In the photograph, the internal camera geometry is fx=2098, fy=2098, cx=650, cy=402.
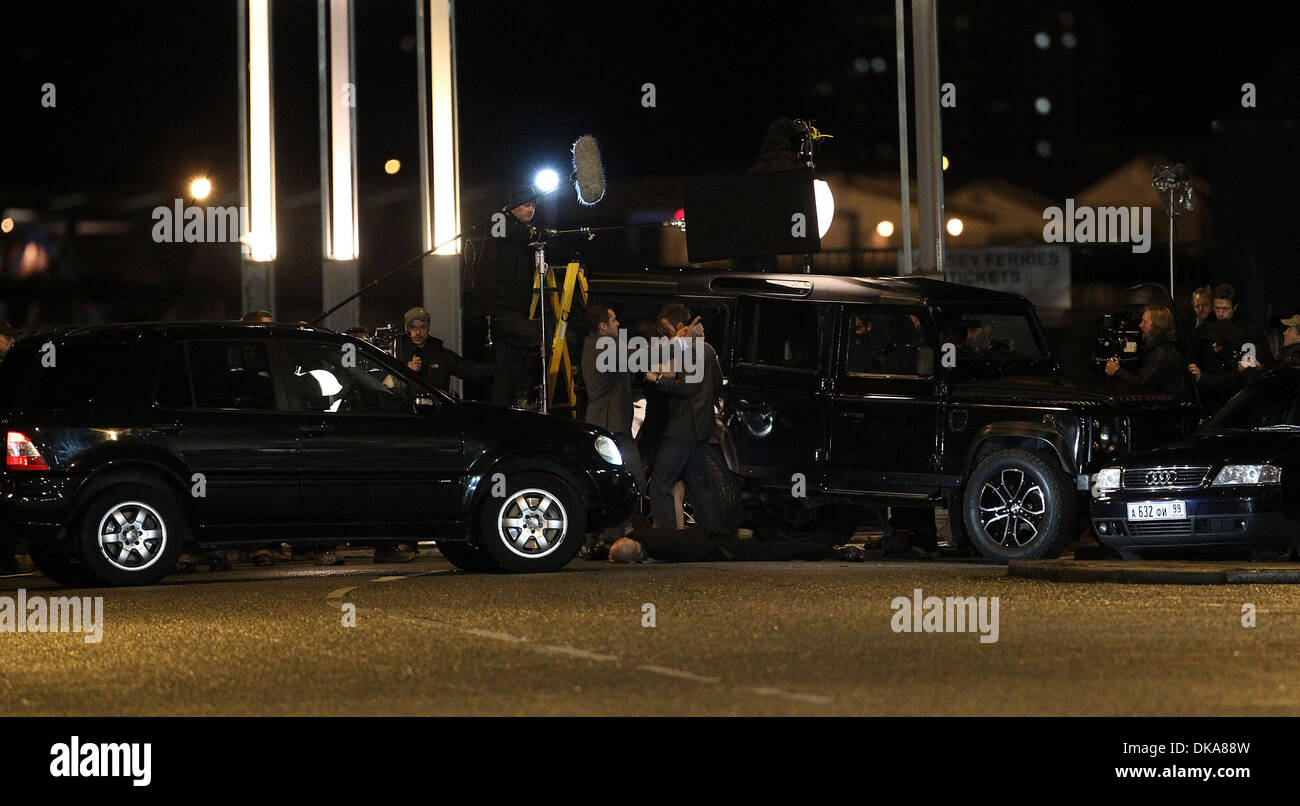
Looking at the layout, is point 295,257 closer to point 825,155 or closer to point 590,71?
point 590,71

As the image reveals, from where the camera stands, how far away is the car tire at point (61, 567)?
1452cm

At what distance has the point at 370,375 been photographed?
15.3m

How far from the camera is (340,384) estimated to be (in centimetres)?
1515

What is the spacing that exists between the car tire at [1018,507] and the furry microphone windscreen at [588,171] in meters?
4.41

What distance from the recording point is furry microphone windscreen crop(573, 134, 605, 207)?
60.6 feet

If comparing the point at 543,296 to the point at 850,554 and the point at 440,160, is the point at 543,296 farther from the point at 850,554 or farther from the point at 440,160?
the point at 440,160

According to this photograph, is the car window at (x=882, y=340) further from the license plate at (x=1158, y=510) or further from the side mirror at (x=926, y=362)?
the license plate at (x=1158, y=510)

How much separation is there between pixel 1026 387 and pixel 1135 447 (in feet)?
3.13

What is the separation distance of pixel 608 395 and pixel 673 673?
26.2 ft

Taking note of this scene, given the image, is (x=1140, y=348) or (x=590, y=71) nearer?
(x=1140, y=348)

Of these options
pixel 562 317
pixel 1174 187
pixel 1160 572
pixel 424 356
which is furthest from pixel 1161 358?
pixel 424 356

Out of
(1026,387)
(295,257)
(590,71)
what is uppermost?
(590,71)
